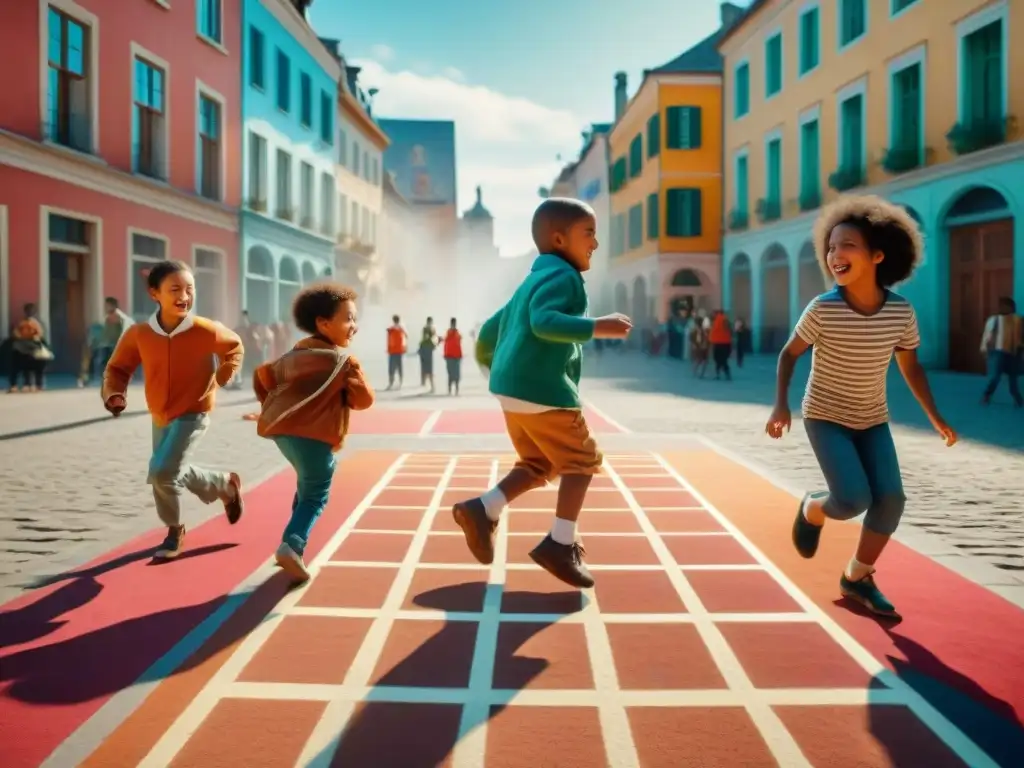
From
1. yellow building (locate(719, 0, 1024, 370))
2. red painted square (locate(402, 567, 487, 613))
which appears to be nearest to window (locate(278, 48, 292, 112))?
yellow building (locate(719, 0, 1024, 370))

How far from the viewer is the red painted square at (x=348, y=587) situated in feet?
13.2

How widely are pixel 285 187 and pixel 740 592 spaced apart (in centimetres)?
2897

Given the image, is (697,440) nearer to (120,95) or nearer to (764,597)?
(764,597)

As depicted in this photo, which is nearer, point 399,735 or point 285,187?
point 399,735

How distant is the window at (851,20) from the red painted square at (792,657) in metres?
23.9

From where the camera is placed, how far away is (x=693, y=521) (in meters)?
5.75

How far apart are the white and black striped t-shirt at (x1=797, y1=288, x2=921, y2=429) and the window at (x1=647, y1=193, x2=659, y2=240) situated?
34.7 m

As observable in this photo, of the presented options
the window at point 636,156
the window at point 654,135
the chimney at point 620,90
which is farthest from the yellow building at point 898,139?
the chimney at point 620,90

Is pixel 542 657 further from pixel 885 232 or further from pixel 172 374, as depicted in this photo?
pixel 172 374

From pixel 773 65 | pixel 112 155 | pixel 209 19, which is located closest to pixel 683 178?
pixel 773 65

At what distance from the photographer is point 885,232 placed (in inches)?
156

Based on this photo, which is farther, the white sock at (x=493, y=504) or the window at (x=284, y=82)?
the window at (x=284, y=82)

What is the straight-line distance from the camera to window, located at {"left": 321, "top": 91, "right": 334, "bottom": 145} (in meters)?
34.7

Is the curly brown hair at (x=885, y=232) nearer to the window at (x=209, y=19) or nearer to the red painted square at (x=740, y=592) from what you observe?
the red painted square at (x=740, y=592)
